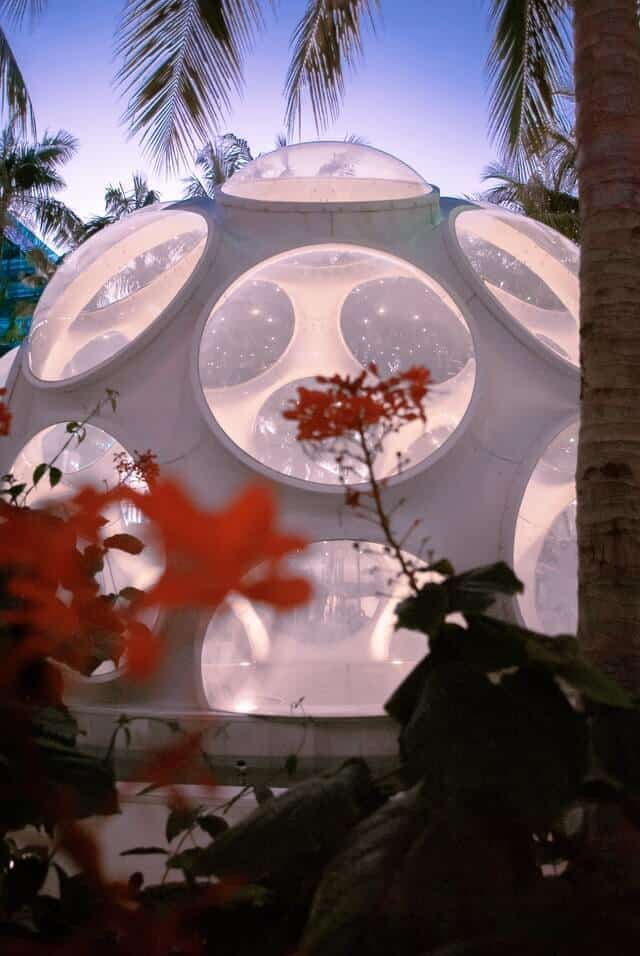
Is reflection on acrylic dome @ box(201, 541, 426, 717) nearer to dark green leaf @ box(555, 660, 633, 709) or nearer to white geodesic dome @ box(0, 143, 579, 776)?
white geodesic dome @ box(0, 143, 579, 776)

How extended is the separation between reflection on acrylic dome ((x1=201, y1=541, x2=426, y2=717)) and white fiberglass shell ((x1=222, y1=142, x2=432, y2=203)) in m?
2.73

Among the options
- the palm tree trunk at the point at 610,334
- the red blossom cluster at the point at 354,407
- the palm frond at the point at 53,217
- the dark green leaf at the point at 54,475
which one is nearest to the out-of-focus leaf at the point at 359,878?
the red blossom cluster at the point at 354,407

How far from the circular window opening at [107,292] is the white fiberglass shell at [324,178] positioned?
0.56m

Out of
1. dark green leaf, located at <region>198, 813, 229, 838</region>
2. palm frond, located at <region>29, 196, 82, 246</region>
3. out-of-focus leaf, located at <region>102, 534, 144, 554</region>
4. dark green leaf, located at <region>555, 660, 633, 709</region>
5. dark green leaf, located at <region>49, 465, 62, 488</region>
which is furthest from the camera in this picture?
palm frond, located at <region>29, 196, 82, 246</region>

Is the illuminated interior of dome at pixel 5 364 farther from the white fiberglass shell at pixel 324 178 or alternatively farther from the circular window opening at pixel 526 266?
the circular window opening at pixel 526 266

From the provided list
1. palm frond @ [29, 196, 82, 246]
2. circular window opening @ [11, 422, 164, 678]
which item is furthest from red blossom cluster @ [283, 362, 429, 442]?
palm frond @ [29, 196, 82, 246]

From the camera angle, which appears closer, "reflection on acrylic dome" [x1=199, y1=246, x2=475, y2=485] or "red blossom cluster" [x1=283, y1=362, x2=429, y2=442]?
"red blossom cluster" [x1=283, y1=362, x2=429, y2=442]

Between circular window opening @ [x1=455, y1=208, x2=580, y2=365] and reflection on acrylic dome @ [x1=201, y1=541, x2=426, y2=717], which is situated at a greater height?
circular window opening @ [x1=455, y1=208, x2=580, y2=365]

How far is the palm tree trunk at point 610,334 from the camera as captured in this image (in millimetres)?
2102

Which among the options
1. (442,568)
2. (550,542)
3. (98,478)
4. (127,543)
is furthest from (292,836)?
(98,478)

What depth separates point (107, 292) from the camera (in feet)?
25.4

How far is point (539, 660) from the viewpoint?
1.34 m

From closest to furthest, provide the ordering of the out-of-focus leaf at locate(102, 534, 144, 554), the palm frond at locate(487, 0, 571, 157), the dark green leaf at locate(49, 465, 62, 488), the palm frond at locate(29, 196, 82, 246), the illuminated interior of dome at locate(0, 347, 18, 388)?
the out-of-focus leaf at locate(102, 534, 144, 554)
the dark green leaf at locate(49, 465, 62, 488)
the palm frond at locate(487, 0, 571, 157)
the illuminated interior of dome at locate(0, 347, 18, 388)
the palm frond at locate(29, 196, 82, 246)

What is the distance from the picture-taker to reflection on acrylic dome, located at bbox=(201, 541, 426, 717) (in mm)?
7062
